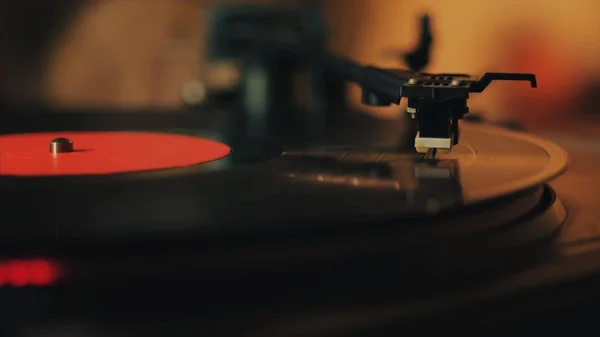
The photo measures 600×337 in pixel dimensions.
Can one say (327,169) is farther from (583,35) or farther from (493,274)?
(583,35)

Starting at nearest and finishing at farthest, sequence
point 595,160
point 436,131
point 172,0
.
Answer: point 436,131, point 595,160, point 172,0

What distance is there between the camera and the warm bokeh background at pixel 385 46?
50.9 inches

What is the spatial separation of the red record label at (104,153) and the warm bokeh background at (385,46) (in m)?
0.48

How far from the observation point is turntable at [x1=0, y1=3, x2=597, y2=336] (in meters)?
0.43

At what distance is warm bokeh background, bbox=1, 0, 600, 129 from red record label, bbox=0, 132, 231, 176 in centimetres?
48

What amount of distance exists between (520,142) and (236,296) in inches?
20.0

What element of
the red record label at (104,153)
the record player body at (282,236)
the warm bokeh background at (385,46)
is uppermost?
the warm bokeh background at (385,46)

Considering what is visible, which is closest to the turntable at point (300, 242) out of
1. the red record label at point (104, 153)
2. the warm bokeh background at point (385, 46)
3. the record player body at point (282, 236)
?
the record player body at point (282, 236)

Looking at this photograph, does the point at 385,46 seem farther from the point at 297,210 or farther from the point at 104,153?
the point at 297,210

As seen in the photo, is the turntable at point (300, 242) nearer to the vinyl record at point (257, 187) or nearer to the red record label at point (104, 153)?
the vinyl record at point (257, 187)

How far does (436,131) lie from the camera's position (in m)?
0.68

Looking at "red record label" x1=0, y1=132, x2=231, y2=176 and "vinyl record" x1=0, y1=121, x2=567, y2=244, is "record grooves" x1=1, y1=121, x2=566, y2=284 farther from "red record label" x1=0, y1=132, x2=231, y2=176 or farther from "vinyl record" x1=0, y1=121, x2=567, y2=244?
"red record label" x1=0, y1=132, x2=231, y2=176

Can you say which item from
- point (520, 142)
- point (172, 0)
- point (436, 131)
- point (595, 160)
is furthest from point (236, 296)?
point (172, 0)

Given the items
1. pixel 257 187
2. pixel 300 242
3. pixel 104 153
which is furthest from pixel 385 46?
pixel 300 242
